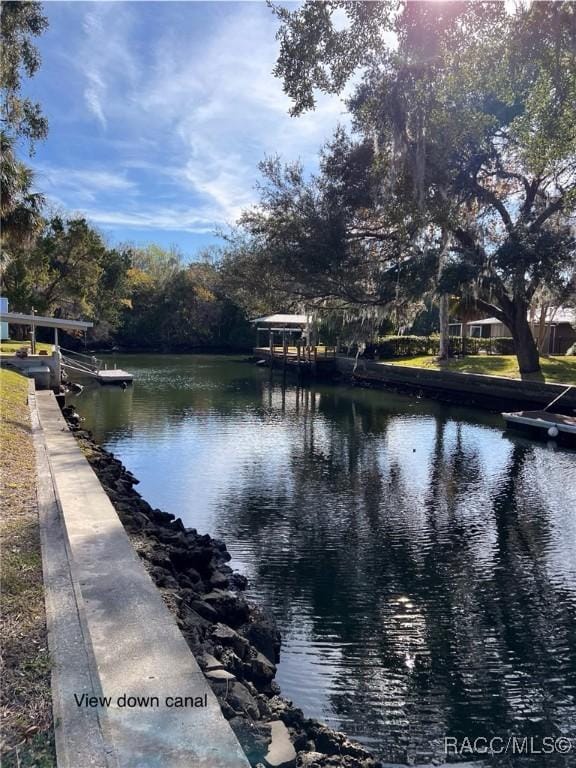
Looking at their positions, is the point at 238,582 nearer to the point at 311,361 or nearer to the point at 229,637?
the point at 229,637

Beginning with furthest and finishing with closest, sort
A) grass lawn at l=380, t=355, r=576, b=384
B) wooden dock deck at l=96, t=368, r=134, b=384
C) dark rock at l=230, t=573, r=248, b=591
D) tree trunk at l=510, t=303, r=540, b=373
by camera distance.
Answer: wooden dock deck at l=96, t=368, r=134, b=384 < tree trunk at l=510, t=303, r=540, b=373 < grass lawn at l=380, t=355, r=576, b=384 < dark rock at l=230, t=573, r=248, b=591

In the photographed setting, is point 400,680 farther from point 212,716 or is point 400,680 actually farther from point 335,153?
point 335,153

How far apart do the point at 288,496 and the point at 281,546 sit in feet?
8.31

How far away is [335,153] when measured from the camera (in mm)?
21969

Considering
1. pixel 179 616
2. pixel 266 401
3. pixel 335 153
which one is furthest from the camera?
A: pixel 266 401

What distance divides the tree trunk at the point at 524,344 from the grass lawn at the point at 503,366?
0.45 metres

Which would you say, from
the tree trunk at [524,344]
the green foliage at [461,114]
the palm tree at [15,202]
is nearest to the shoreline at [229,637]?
the green foliage at [461,114]

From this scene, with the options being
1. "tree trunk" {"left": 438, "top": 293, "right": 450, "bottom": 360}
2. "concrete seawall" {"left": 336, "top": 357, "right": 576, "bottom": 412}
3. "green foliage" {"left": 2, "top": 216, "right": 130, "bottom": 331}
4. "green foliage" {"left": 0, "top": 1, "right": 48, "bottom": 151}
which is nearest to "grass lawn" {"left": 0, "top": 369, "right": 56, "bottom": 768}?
"green foliage" {"left": 0, "top": 1, "right": 48, "bottom": 151}

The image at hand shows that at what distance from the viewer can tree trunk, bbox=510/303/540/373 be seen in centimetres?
2288

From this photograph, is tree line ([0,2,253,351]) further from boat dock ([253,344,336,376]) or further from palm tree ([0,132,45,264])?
boat dock ([253,344,336,376])

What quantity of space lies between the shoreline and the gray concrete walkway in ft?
1.40

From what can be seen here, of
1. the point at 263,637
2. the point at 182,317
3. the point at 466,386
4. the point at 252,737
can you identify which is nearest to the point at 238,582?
the point at 263,637

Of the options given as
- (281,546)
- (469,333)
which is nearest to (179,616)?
(281,546)

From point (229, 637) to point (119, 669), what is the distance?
177cm
